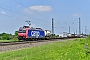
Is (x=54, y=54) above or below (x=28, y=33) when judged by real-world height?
below

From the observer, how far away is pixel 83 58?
11398mm

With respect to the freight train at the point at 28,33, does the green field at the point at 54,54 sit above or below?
below

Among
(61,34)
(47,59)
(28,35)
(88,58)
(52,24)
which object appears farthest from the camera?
(61,34)

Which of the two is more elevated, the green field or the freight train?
the freight train

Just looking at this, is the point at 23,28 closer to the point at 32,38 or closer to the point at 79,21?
the point at 32,38

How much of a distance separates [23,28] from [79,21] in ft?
237

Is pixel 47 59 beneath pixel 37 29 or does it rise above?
beneath

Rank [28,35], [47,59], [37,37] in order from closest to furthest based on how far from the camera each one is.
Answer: [47,59], [28,35], [37,37]

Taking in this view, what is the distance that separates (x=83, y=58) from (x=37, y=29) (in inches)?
2184

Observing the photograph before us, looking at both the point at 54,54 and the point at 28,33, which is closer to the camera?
the point at 54,54

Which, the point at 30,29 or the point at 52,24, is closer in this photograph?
the point at 30,29

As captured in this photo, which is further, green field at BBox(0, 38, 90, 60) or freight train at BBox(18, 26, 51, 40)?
freight train at BBox(18, 26, 51, 40)

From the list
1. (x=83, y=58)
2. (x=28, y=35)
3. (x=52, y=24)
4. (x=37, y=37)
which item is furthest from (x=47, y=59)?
(x=52, y=24)

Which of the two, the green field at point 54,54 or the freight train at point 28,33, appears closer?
the green field at point 54,54
